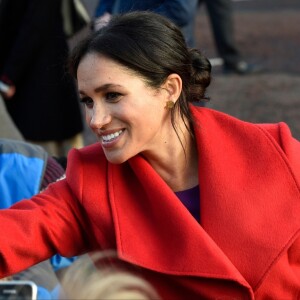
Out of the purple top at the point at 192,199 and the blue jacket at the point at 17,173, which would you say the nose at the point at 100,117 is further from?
the blue jacket at the point at 17,173

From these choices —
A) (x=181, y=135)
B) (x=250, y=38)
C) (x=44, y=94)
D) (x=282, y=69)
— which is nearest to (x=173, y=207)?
(x=181, y=135)

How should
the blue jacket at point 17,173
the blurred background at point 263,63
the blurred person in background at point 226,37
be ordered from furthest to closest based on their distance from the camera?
the blurred person in background at point 226,37, the blurred background at point 263,63, the blue jacket at point 17,173

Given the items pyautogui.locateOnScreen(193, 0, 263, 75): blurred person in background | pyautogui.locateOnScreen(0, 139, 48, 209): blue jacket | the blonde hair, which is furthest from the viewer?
pyautogui.locateOnScreen(193, 0, 263, 75): blurred person in background

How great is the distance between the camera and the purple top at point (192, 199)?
2.67m

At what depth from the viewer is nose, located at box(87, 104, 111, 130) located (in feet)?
8.20

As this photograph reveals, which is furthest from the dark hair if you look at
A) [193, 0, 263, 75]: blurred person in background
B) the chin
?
[193, 0, 263, 75]: blurred person in background

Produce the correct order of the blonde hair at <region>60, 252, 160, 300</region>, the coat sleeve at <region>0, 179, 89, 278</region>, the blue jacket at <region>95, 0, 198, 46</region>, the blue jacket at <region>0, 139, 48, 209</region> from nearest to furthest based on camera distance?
the blonde hair at <region>60, 252, 160, 300</region>, the coat sleeve at <region>0, 179, 89, 278</region>, the blue jacket at <region>0, 139, 48, 209</region>, the blue jacket at <region>95, 0, 198, 46</region>

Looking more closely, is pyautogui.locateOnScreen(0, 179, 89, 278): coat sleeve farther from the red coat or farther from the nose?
the nose

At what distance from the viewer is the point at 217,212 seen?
8.45 ft

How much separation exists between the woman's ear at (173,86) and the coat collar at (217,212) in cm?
14

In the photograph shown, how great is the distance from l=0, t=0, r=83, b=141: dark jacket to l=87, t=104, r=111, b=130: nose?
235cm

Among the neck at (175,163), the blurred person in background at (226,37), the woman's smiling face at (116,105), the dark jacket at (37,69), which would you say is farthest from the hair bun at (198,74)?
the blurred person in background at (226,37)

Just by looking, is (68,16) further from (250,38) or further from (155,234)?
(250,38)

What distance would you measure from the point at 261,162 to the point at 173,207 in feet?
1.04
